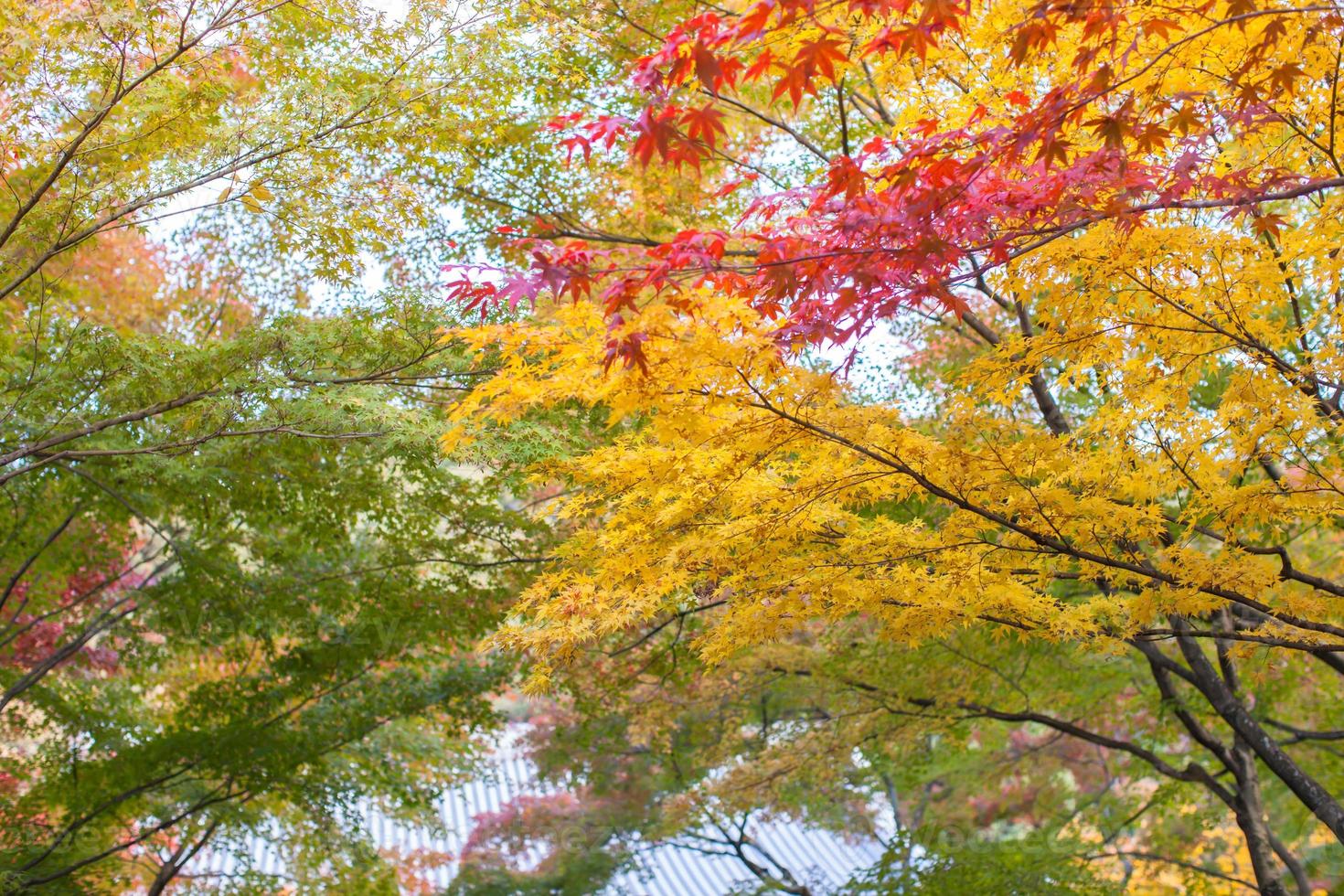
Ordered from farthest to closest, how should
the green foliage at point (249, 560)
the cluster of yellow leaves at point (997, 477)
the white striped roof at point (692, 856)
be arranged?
the white striped roof at point (692, 856)
the green foliage at point (249, 560)
the cluster of yellow leaves at point (997, 477)

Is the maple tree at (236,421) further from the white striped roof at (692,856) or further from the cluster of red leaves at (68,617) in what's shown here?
the white striped roof at (692,856)

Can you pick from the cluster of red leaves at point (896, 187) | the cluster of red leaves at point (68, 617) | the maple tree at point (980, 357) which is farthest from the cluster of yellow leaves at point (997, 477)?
the cluster of red leaves at point (68, 617)

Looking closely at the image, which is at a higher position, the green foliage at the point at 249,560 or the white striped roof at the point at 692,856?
the white striped roof at the point at 692,856

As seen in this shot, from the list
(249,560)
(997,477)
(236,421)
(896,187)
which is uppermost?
(249,560)

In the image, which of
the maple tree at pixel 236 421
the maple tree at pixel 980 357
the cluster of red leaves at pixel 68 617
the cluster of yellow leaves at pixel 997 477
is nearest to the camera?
the maple tree at pixel 980 357

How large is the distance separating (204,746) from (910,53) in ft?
18.6

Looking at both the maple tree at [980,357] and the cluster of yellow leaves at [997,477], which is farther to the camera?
the cluster of yellow leaves at [997,477]

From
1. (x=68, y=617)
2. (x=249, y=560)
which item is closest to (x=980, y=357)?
(x=249, y=560)

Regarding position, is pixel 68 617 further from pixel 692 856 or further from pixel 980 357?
pixel 692 856

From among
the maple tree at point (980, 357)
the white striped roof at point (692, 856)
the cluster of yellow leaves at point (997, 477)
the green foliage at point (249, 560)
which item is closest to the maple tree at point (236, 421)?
the green foliage at point (249, 560)

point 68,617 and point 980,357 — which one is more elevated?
point 68,617

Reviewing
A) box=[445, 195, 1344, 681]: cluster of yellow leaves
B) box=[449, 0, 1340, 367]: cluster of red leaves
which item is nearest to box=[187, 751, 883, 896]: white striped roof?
box=[445, 195, 1344, 681]: cluster of yellow leaves

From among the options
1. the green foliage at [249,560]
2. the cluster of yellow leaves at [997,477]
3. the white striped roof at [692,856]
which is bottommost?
the cluster of yellow leaves at [997,477]

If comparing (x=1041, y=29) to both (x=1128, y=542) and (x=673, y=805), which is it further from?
(x=673, y=805)
